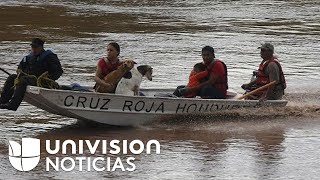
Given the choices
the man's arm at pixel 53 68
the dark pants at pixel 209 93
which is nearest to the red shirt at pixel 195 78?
the dark pants at pixel 209 93

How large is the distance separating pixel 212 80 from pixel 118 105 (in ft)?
5.24

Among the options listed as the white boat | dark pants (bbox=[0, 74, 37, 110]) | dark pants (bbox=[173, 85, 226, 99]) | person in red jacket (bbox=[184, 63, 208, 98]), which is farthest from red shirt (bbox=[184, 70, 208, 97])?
dark pants (bbox=[0, 74, 37, 110])

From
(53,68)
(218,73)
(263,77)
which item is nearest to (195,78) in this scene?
(218,73)

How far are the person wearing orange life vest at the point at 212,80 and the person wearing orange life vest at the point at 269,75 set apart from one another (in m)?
0.66

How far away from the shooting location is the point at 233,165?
1114 cm

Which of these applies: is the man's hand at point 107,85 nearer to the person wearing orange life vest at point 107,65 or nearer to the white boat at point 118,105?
the person wearing orange life vest at point 107,65

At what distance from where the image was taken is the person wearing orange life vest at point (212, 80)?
44.5 ft

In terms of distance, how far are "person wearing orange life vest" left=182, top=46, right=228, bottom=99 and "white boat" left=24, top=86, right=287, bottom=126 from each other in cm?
25

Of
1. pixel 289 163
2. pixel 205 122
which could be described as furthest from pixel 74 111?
pixel 289 163

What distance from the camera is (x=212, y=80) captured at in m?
13.5

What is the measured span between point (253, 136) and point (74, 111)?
2.61 m

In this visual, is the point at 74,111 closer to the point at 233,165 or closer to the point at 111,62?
the point at 111,62

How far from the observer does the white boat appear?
1246 centimetres

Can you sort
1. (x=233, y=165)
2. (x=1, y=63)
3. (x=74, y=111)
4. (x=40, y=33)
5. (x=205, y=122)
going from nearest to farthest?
(x=233, y=165)
(x=74, y=111)
(x=205, y=122)
(x=1, y=63)
(x=40, y=33)
